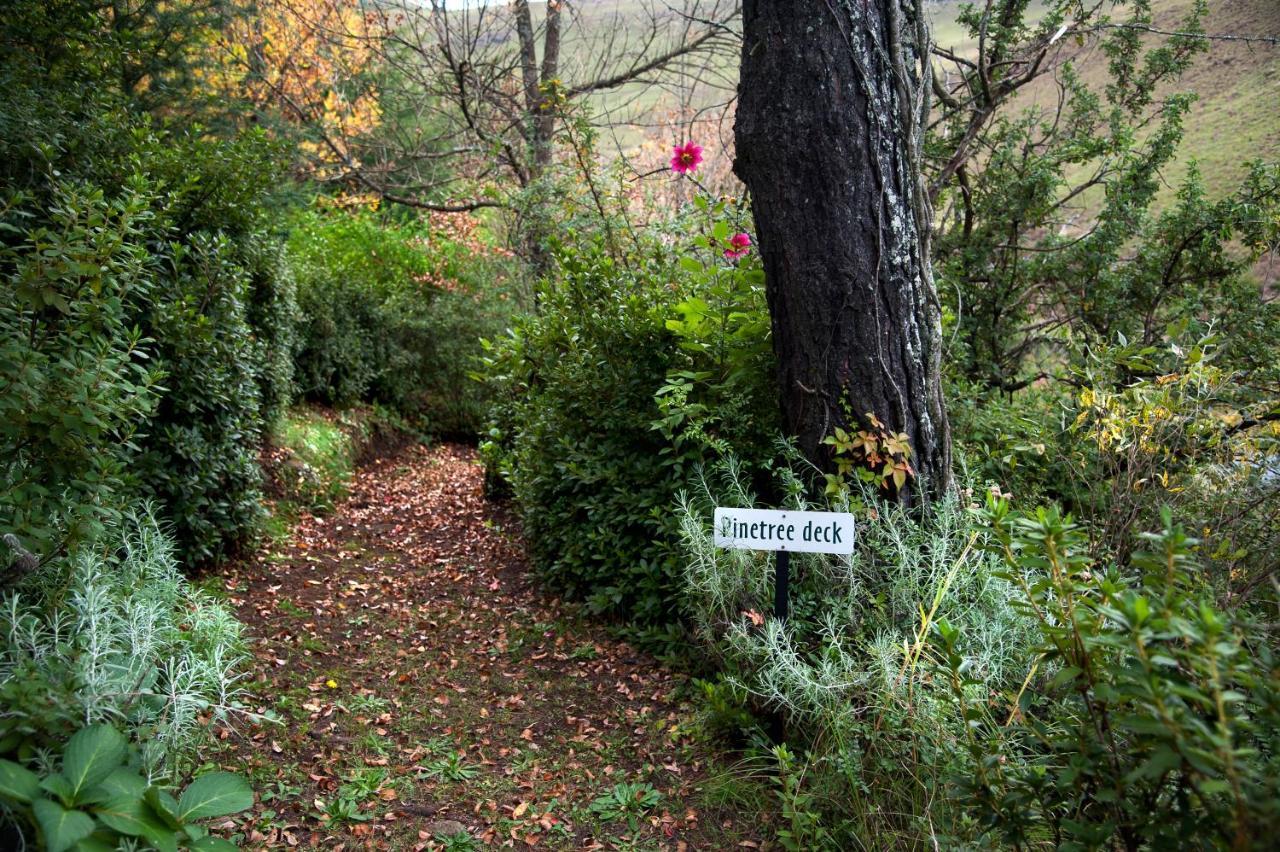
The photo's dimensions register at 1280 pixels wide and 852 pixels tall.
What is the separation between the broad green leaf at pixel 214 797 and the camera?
199 centimetres

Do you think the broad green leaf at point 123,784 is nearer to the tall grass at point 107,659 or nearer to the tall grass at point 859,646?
the tall grass at point 107,659

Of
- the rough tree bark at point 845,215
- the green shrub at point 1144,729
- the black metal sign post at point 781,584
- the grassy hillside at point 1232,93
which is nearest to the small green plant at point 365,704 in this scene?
the black metal sign post at point 781,584

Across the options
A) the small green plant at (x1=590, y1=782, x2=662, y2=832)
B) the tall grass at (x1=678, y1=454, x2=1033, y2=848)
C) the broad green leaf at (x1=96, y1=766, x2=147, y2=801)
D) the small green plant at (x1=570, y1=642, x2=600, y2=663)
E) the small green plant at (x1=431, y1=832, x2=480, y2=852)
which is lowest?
the small green plant at (x1=590, y1=782, x2=662, y2=832)

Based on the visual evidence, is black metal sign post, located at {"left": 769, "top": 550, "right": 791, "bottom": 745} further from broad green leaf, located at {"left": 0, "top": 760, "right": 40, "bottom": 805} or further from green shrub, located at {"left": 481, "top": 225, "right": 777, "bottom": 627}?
broad green leaf, located at {"left": 0, "top": 760, "right": 40, "bottom": 805}

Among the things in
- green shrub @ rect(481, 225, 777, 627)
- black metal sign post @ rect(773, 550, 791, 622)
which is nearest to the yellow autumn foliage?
green shrub @ rect(481, 225, 777, 627)

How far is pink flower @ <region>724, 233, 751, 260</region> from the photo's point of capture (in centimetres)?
409

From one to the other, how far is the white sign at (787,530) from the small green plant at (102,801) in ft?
5.88

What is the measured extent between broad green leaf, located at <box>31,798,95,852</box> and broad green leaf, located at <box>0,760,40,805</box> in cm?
5

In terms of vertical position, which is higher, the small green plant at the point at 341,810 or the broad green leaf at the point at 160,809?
the broad green leaf at the point at 160,809

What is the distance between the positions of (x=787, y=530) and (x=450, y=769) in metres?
1.61

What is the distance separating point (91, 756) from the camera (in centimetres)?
188

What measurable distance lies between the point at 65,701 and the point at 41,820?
475mm

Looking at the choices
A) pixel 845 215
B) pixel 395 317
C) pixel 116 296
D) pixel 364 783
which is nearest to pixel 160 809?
pixel 364 783

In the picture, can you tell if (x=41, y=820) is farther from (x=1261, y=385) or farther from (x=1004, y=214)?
(x=1004, y=214)
